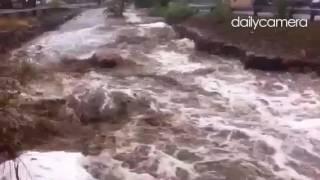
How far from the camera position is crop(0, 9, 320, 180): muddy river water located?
4.79 m

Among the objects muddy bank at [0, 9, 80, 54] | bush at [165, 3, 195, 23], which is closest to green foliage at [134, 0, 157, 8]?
muddy bank at [0, 9, 80, 54]

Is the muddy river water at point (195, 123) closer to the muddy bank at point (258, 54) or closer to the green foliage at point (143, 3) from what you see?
the muddy bank at point (258, 54)

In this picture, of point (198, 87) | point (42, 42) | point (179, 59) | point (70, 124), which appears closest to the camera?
point (70, 124)

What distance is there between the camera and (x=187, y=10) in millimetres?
14234

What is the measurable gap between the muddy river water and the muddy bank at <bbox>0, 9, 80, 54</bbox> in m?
0.32

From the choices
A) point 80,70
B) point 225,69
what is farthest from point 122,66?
point 225,69

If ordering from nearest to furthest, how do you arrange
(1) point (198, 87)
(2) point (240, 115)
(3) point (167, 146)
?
1. (3) point (167, 146)
2. (2) point (240, 115)
3. (1) point (198, 87)

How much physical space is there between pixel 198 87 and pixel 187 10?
22.1 feet

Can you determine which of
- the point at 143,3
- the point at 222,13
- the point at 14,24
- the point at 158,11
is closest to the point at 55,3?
the point at 158,11

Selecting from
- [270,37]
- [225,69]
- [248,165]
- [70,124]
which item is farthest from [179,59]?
[248,165]

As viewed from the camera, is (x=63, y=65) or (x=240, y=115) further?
(x=63, y=65)

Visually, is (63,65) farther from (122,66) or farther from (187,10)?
(187,10)

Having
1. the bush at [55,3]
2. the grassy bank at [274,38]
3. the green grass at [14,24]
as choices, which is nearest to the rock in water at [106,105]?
the grassy bank at [274,38]

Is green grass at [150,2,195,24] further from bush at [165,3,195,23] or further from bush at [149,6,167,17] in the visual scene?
bush at [149,6,167,17]
